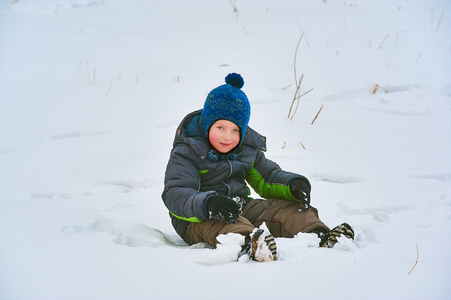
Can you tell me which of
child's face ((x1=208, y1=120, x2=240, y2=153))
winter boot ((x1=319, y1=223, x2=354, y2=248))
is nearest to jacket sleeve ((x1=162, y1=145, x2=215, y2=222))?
child's face ((x1=208, y1=120, x2=240, y2=153))

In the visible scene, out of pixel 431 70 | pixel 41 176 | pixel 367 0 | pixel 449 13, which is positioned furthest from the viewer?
pixel 367 0

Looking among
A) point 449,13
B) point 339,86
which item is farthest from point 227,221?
point 449,13

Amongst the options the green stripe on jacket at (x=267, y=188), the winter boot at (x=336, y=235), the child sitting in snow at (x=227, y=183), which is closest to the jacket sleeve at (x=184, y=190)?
the child sitting in snow at (x=227, y=183)

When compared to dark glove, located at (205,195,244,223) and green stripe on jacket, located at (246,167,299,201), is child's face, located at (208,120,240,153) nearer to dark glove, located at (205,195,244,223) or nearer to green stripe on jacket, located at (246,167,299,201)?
green stripe on jacket, located at (246,167,299,201)

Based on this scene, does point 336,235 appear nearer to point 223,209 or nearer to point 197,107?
point 223,209

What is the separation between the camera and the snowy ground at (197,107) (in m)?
1.79

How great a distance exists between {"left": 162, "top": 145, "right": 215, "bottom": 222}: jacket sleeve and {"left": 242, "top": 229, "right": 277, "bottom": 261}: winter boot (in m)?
0.30

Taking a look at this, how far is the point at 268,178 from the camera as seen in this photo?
2770 mm

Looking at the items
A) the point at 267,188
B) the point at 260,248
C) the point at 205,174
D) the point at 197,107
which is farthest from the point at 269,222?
the point at 197,107

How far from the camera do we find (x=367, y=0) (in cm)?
913

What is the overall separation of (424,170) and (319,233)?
1662mm

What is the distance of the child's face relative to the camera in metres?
2.54

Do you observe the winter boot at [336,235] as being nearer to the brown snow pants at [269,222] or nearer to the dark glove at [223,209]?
the brown snow pants at [269,222]

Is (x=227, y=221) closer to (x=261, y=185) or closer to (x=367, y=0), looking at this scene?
(x=261, y=185)
